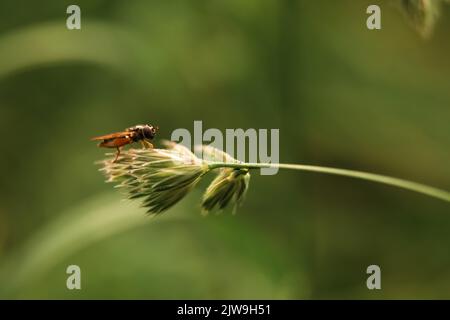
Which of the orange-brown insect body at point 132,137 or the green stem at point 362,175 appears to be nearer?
the green stem at point 362,175

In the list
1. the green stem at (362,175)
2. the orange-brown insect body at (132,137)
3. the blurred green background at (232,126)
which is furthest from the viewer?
the blurred green background at (232,126)

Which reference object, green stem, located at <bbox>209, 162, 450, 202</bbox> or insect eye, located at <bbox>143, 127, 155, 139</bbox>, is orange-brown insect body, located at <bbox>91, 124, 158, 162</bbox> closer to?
insect eye, located at <bbox>143, 127, 155, 139</bbox>

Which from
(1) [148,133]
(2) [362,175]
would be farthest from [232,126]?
(2) [362,175]

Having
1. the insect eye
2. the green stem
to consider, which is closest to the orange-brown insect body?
the insect eye

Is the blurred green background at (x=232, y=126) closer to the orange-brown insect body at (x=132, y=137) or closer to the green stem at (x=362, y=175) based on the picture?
the orange-brown insect body at (x=132, y=137)

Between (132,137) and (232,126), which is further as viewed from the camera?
(232,126)

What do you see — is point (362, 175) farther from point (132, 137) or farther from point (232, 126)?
point (232, 126)

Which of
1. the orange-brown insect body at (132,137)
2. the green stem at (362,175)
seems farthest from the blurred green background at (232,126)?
the green stem at (362,175)

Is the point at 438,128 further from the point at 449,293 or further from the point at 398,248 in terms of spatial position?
the point at 449,293
